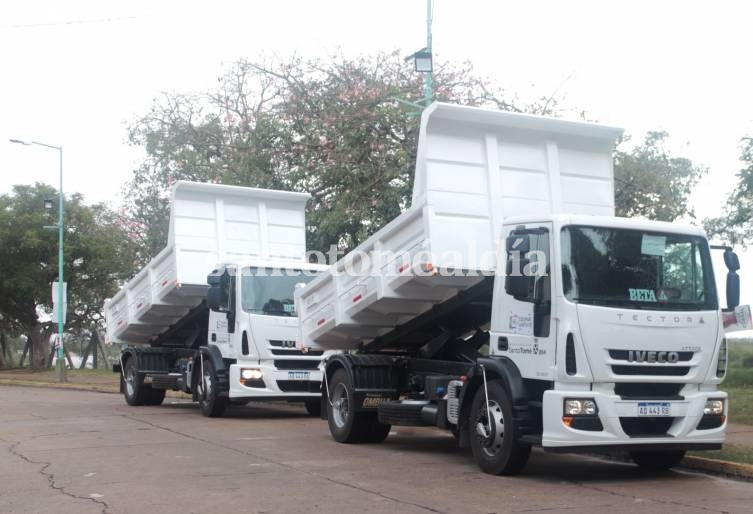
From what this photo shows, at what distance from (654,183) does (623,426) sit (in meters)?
10.3

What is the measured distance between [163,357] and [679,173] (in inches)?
408

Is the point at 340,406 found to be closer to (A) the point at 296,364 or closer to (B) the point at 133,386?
(A) the point at 296,364

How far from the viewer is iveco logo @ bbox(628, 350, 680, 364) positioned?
9203mm

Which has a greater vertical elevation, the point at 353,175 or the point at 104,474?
the point at 353,175

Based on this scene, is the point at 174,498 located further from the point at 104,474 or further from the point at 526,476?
the point at 526,476

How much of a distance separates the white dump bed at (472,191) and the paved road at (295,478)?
1.96 meters

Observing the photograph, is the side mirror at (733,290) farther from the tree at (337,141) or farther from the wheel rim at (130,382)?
the wheel rim at (130,382)

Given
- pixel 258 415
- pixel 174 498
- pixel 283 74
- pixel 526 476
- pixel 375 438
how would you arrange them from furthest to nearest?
1. pixel 283 74
2. pixel 258 415
3. pixel 375 438
4. pixel 526 476
5. pixel 174 498

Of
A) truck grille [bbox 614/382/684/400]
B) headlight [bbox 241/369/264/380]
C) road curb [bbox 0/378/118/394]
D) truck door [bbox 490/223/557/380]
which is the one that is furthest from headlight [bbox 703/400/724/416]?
road curb [bbox 0/378/118/394]

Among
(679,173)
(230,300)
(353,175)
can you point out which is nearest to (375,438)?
(230,300)

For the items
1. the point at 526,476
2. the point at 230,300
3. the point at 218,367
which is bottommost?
the point at 526,476

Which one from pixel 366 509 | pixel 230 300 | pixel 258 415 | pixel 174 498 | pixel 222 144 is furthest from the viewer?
pixel 222 144

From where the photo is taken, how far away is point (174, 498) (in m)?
8.59

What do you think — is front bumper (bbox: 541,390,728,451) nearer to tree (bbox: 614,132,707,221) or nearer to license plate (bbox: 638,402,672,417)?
license plate (bbox: 638,402,672,417)
